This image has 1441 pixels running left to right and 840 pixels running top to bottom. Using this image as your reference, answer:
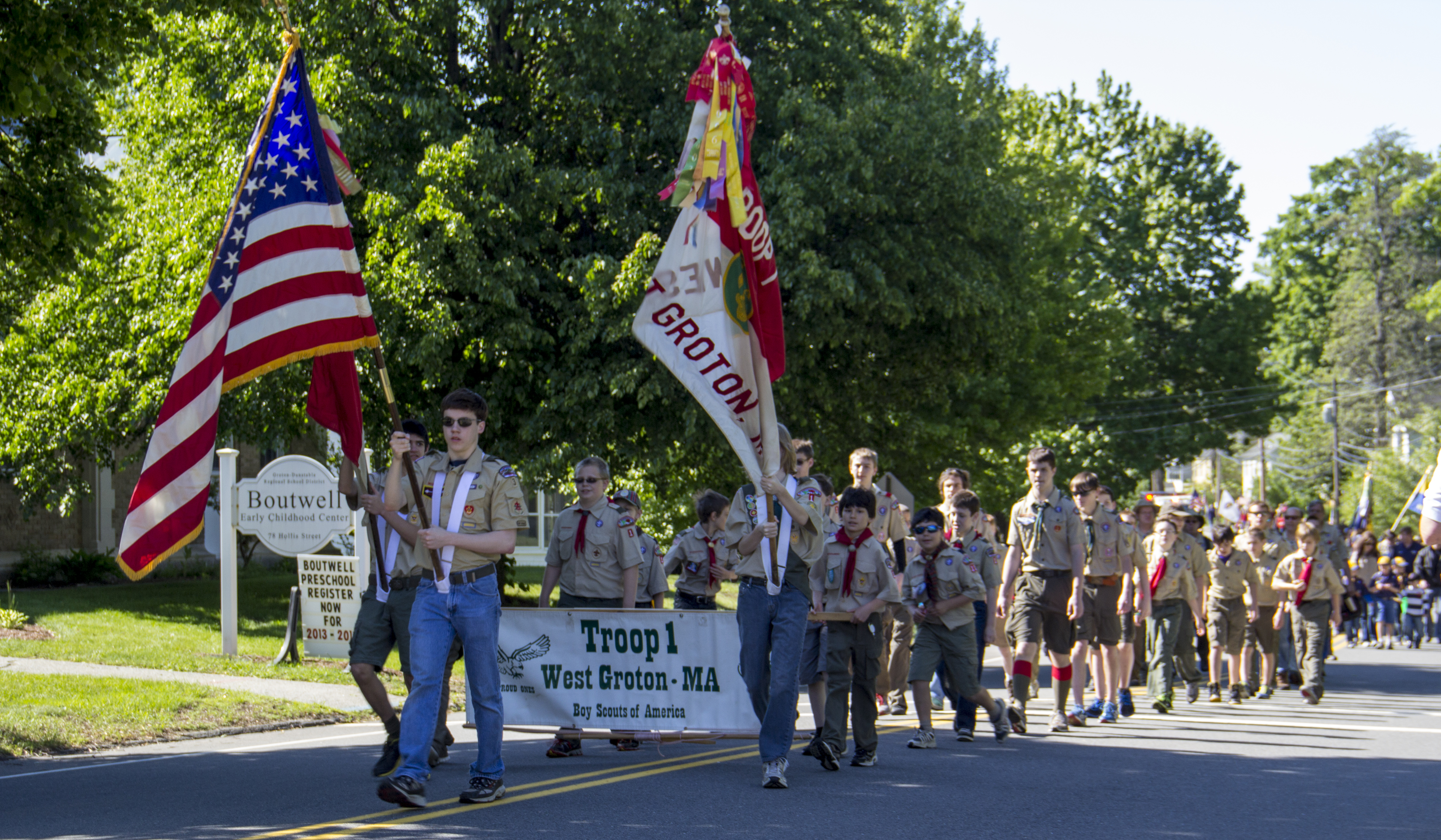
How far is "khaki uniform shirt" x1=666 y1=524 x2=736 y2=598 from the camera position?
34.7 feet

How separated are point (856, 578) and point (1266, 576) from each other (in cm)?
777

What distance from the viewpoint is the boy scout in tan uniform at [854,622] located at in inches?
354

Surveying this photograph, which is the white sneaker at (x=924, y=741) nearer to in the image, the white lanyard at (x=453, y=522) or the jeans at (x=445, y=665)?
the jeans at (x=445, y=665)

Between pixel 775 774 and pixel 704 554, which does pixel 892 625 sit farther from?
pixel 775 774

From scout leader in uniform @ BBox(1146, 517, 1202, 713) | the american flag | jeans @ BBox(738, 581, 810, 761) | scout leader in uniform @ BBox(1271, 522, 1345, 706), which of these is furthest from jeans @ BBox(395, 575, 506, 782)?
scout leader in uniform @ BBox(1271, 522, 1345, 706)

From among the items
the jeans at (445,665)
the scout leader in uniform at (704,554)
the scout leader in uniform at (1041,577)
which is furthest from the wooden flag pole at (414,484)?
the scout leader in uniform at (1041,577)

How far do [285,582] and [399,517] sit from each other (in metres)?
22.0

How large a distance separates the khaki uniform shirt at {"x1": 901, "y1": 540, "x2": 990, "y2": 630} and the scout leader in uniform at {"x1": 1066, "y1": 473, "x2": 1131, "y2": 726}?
5.80 feet

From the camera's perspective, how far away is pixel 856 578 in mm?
9133

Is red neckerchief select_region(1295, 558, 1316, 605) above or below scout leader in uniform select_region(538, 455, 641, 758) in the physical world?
below

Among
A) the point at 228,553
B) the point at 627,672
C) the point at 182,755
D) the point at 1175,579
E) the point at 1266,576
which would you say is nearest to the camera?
the point at 627,672

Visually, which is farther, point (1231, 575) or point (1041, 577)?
point (1231, 575)

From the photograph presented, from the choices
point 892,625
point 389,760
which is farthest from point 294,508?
point 389,760

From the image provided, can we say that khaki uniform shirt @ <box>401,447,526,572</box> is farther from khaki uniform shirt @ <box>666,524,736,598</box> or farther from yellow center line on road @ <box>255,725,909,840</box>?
khaki uniform shirt @ <box>666,524,736,598</box>
